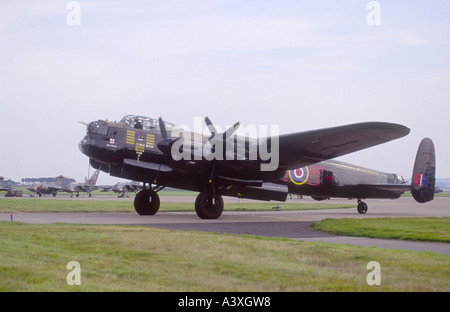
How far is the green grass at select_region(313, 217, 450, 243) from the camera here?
1352cm

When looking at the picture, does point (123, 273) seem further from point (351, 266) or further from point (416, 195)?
point (416, 195)

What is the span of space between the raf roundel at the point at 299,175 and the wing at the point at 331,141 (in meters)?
2.39

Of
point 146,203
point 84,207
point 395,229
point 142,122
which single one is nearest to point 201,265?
point 395,229

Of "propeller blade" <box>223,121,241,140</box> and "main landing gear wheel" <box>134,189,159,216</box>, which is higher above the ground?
"propeller blade" <box>223,121,241,140</box>

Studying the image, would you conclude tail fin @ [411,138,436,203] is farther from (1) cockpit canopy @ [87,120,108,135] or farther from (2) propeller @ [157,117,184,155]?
(1) cockpit canopy @ [87,120,108,135]

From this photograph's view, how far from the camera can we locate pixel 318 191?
25.0 m

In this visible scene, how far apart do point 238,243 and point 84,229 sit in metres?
5.01

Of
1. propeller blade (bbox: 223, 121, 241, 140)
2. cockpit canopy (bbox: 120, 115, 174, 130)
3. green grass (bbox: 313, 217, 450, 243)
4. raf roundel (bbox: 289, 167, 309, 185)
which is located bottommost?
green grass (bbox: 313, 217, 450, 243)

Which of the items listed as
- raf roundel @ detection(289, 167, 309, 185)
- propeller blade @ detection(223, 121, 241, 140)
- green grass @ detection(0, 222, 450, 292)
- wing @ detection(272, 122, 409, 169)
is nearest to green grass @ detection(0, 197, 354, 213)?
raf roundel @ detection(289, 167, 309, 185)

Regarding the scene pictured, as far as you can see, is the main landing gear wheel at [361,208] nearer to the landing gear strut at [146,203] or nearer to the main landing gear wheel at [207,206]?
the main landing gear wheel at [207,206]
